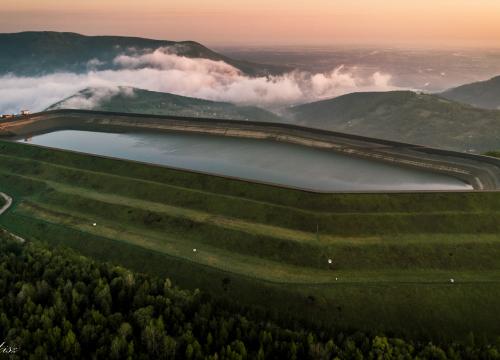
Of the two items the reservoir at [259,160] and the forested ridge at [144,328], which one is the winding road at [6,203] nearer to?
the reservoir at [259,160]

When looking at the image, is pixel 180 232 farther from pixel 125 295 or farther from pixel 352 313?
pixel 352 313

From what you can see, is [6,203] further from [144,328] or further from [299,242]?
A: [299,242]

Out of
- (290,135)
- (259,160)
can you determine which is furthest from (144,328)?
(290,135)

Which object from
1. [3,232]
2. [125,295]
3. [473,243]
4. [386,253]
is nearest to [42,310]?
[125,295]

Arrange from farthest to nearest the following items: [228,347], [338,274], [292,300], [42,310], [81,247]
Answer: [81,247]
[338,274]
[292,300]
[42,310]
[228,347]

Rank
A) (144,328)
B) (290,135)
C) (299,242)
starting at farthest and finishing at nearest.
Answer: (290,135), (299,242), (144,328)

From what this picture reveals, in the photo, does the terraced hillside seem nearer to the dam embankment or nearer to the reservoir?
the reservoir

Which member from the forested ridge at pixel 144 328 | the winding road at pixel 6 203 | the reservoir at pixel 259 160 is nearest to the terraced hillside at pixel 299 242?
the winding road at pixel 6 203
